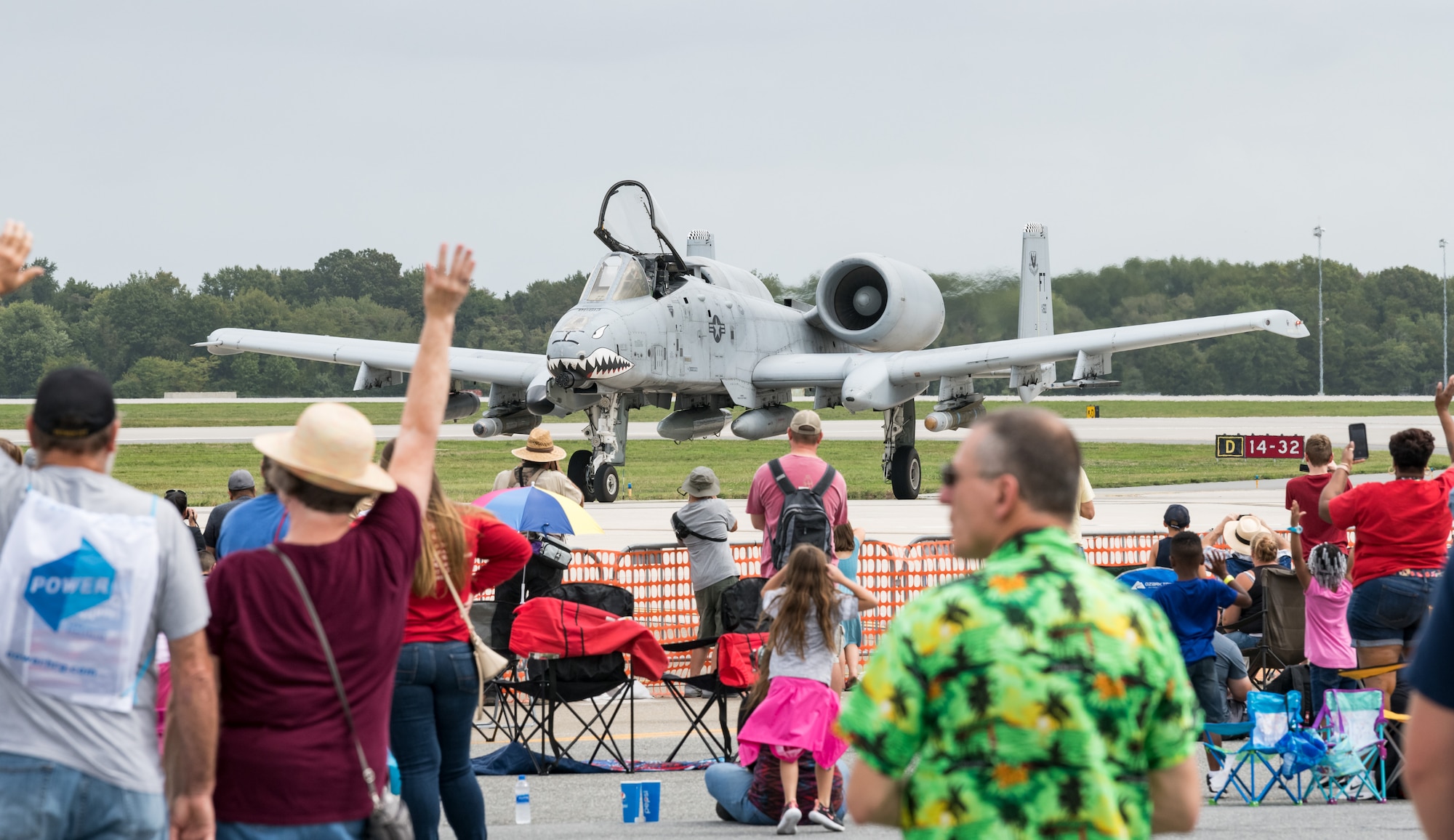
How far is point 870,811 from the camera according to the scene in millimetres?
2527

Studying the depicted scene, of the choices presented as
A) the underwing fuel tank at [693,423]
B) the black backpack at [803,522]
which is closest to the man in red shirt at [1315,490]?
the black backpack at [803,522]

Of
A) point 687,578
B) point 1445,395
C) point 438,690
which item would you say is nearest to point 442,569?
point 438,690

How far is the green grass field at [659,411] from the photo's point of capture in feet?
185

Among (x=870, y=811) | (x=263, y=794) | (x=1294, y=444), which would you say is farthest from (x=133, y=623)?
(x=1294, y=444)

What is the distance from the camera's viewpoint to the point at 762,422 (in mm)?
23250

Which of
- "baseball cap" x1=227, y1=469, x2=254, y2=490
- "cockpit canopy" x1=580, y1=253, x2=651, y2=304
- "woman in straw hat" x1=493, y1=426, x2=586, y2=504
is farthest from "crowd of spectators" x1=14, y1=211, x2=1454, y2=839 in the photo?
"cockpit canopy" x1=580, y1=253, x2=651, y2=304

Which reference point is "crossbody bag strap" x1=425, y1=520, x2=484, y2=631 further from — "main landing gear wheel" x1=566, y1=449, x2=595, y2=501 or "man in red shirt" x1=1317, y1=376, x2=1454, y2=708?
"main landing gear wheel" x1=566, y1=449, x2=595, y2=501

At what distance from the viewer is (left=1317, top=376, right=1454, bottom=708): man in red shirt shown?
704 cm

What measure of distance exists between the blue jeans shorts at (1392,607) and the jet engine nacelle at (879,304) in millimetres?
17965

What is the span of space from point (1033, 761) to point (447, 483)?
26005 millimetres

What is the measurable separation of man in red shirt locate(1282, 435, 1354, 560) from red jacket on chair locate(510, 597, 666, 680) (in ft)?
13.2

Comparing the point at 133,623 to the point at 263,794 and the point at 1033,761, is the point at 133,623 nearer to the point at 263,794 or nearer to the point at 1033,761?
Result: the point at 263,794

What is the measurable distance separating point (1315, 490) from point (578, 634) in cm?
453

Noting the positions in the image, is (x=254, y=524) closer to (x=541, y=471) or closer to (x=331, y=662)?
(x=331, y=662)
